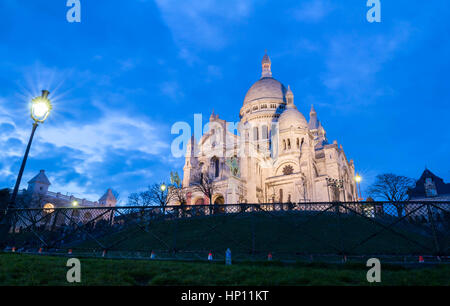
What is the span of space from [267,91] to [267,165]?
83.7 ft

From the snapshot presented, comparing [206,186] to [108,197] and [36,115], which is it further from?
[36,115]

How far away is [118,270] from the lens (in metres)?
6.88

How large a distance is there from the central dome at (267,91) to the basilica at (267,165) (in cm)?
543

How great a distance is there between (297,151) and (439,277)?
159 feet

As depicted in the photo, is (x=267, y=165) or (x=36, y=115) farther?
(x=267, y=165)

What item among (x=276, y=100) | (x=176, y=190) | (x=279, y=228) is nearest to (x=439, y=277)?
(x=279, y=228)

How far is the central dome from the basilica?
214 inches

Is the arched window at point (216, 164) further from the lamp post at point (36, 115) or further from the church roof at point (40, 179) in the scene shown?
the lamp post at point (36, 115)

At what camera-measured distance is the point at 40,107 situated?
1163cm

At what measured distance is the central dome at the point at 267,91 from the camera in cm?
7150

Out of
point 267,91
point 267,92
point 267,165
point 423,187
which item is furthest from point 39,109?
point 423,187

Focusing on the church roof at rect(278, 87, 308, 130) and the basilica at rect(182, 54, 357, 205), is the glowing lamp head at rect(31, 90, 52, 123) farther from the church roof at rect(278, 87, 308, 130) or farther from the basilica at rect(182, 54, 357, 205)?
the church roof at rect(278, 87, 308, 130)

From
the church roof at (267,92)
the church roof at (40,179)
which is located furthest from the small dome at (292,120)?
the church roof at (40,179)

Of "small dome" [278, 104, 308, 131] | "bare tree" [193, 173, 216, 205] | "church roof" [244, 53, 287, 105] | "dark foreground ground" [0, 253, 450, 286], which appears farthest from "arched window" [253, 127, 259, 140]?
"dark foreground ground" [0, 253, 450, 286]
